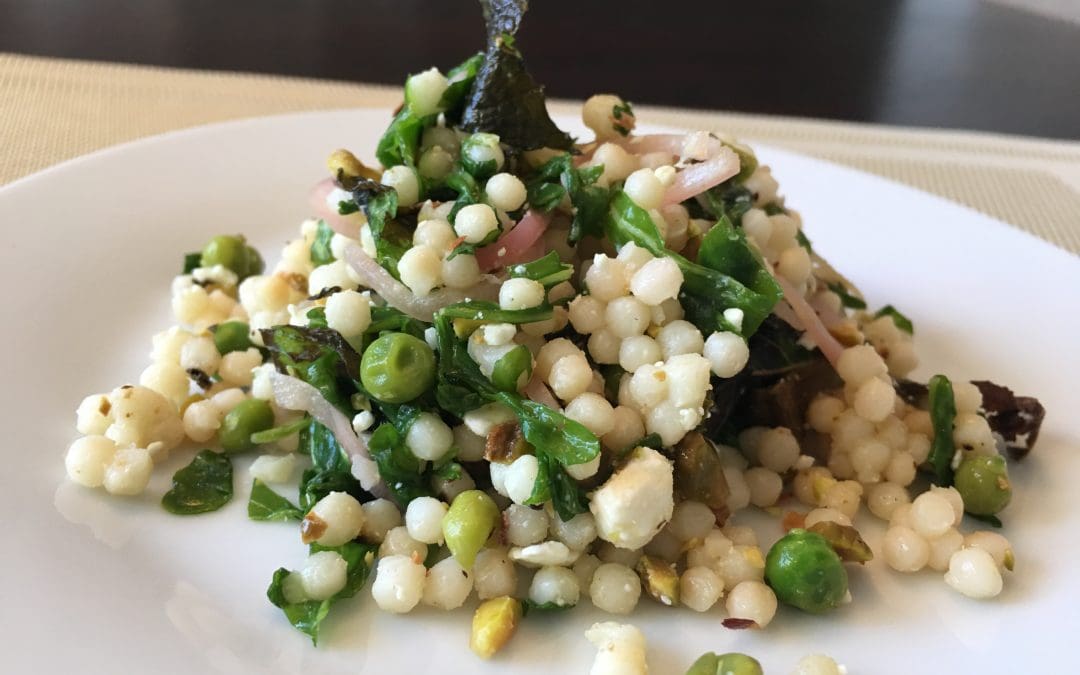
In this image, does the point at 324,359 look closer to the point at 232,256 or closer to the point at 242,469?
the point at 242,469

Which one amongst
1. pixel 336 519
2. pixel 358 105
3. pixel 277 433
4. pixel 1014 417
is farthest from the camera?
pixel 358 105

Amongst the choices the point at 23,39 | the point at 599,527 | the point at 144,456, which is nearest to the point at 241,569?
the point at 144,456

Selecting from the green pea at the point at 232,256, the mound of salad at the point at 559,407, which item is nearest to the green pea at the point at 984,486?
the mound of salad at the point at 559,407

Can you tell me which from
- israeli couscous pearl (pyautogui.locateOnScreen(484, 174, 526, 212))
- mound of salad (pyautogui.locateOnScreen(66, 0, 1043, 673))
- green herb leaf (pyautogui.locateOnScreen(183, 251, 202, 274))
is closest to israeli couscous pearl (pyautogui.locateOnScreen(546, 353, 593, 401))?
mound of salad (pyautogui.locateOnScreen(66, 0, 1043, 673))

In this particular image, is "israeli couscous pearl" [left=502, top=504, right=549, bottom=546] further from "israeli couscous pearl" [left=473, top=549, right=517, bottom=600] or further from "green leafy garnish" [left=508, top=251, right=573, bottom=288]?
"green leafy garnish" [left=508, top=251, right=573, bottom=288]

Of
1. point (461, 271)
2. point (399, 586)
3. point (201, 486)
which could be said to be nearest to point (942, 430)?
point (461, 271)

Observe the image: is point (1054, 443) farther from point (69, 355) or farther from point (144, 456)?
point (69, 355)
